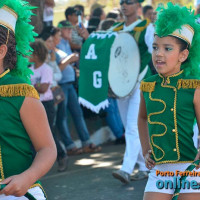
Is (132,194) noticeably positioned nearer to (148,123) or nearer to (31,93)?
(148,123)

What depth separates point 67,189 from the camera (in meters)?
6.39

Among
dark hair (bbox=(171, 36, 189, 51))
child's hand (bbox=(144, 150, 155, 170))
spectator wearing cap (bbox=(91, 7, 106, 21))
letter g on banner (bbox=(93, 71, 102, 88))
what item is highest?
spectator wearing cap (bbox=(91, 7, 106, 21))

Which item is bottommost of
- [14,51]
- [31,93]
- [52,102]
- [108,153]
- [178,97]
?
[108,153]

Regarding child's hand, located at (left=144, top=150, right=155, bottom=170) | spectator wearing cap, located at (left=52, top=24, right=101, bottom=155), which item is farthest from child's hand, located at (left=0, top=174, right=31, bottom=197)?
spectator wearing cap, located at (left=52, top=24, right=101, bottom=155)

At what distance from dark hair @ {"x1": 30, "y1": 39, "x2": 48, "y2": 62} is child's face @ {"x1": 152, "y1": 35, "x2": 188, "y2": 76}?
3220 millimetres

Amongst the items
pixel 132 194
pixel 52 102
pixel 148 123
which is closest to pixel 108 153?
pixel 52 102

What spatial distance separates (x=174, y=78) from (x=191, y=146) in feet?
1.52

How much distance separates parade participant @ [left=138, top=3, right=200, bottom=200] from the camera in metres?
3.69

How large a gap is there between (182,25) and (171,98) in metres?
0.50

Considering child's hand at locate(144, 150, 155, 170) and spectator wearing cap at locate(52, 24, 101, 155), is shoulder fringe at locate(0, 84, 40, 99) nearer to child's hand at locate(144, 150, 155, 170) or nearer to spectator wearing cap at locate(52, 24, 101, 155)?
child's hand at locate(144, 150, 155, 170)

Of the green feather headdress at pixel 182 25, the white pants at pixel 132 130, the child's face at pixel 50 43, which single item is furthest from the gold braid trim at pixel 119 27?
the green feather headdress at pixel 182 25

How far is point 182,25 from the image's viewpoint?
12.6ft

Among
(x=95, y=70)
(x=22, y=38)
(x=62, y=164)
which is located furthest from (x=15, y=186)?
(x=62, y=164)

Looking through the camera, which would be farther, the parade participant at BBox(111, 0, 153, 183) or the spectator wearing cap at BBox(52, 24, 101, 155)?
the spectator wearing cap at BBox(52, 24, 101, 155)
